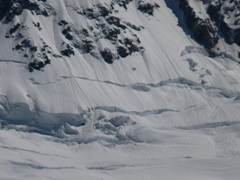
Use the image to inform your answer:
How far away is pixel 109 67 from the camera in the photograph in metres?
98.8

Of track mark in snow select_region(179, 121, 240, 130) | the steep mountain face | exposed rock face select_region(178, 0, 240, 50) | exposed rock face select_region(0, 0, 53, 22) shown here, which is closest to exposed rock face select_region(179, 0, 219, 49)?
exposed rock face select_region(178, 0, 240, 50)

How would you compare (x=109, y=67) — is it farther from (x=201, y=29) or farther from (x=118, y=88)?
(x=201, y=29)

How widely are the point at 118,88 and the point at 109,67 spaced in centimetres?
462

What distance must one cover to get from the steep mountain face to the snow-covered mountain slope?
179 millimetres

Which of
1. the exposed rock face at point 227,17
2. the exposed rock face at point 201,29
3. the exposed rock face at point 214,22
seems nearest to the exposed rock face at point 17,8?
the exposed rock face at point 201,29

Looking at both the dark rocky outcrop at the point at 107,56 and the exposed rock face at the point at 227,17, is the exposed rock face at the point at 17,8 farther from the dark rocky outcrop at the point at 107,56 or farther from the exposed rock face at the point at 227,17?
the exposed rock face at the point at 227,17

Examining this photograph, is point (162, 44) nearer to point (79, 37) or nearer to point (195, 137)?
point (79, 37)

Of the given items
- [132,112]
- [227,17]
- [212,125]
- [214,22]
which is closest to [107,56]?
Answer: [132,112]

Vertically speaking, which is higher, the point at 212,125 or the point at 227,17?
the point at 227,17

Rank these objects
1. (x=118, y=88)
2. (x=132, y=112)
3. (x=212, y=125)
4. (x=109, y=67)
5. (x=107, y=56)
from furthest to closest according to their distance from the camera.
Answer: (x=107, y=56) < (x=109, y=67) < (x=118, y=88) < (x=212, y=125) < (x=132, y=112)

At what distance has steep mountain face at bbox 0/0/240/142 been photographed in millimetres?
90125

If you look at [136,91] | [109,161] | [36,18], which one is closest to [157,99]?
[136,91]

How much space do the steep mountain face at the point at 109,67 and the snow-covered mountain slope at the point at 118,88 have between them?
18 centimetres

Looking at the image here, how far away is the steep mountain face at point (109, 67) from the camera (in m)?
90.1
